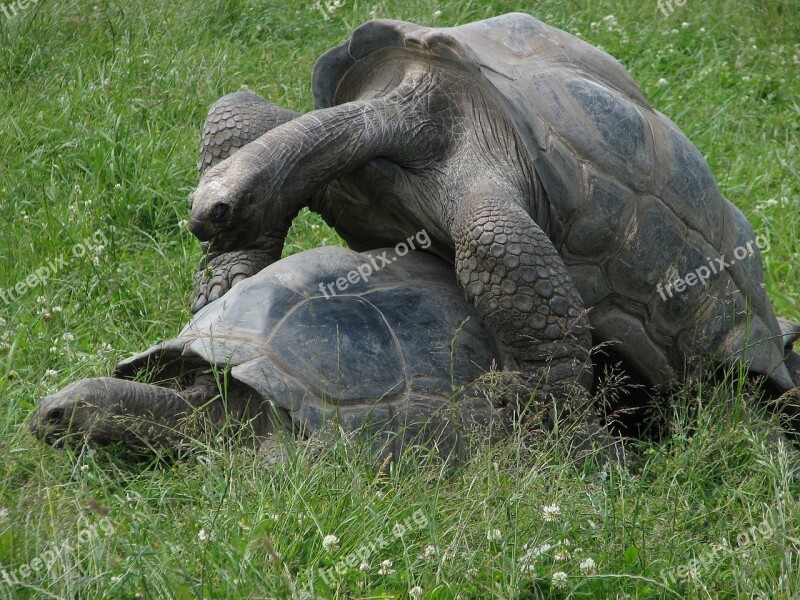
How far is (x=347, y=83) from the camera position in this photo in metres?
4.82

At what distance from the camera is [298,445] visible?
366 cm

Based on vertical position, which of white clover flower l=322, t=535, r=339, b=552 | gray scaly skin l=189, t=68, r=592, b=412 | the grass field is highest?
gray scaly skin l=189, t=68, r=592, b=412

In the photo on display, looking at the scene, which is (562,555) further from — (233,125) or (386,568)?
(233,125)

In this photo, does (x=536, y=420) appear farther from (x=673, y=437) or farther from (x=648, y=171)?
(x=648, y=171)

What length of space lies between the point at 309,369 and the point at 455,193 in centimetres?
89

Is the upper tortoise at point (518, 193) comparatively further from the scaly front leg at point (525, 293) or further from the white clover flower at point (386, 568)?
the white clover flower at point (386, 568)

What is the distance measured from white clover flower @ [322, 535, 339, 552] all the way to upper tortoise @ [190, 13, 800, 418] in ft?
4.19

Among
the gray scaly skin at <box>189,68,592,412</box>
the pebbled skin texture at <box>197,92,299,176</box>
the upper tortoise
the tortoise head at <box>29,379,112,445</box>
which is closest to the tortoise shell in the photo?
the upper tortoise

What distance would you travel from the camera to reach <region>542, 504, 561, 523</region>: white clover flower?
10.8 feet

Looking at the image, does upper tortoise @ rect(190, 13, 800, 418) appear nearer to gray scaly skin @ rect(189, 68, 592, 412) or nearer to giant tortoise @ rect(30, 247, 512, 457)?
gray scaly skin @ rect(189, 68, 592, 412)

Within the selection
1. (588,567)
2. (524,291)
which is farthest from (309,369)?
(588,567)

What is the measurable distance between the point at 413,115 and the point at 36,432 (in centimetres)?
182

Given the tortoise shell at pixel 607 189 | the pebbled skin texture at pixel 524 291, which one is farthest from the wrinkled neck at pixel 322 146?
the pebbled skin texture at pixel 524 291

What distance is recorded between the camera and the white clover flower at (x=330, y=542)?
3094mm
